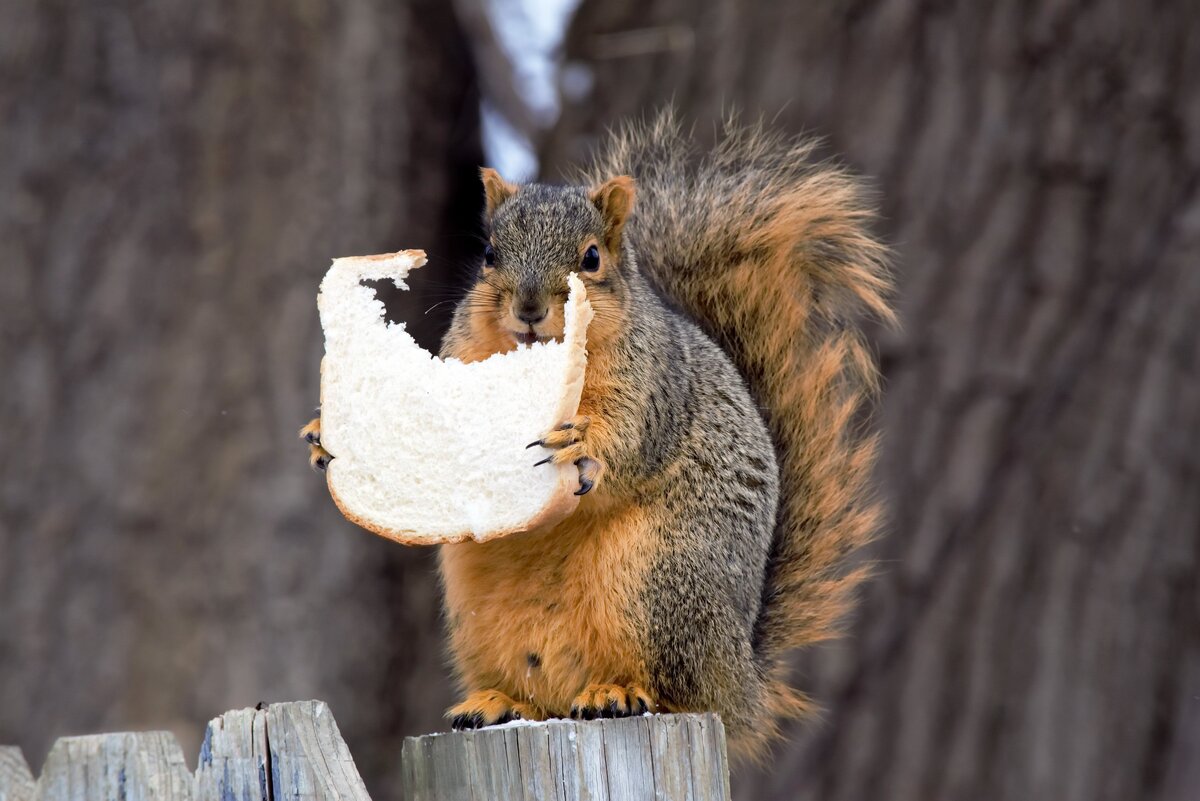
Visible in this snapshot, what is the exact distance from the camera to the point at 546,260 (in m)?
2.01

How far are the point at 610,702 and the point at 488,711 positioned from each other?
181mm

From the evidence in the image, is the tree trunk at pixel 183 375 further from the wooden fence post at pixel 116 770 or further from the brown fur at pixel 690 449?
the wooden fence post at pixel 116 770

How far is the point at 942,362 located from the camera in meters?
2.85

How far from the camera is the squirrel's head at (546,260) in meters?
1.95

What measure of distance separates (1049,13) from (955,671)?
132 cm

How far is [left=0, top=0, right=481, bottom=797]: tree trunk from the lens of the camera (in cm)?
305

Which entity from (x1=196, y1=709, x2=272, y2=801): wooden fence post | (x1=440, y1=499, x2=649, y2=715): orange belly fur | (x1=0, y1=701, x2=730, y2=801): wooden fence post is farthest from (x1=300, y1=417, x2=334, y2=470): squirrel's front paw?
(x1=196, y1=709, x2=272, y2=801): wooden fence post

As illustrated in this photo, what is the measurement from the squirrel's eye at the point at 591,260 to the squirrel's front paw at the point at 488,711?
0.62 m

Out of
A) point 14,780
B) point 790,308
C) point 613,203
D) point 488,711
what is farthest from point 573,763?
point 790,308

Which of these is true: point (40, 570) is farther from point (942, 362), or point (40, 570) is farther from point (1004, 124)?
point (1004, 124)

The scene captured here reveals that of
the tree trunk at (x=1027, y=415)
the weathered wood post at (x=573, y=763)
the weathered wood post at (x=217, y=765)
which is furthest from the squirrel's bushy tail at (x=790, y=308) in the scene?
the weathered wood post at (x=217, y=765)

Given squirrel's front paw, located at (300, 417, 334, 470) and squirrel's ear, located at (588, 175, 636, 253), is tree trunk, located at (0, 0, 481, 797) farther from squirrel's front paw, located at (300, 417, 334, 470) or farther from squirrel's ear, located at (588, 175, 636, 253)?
squirrel's front paw, located at (300, 417, 334, 470)

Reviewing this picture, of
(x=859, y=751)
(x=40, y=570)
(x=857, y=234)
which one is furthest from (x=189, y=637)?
(x=857, y=234)

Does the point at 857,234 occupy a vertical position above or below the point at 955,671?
above
